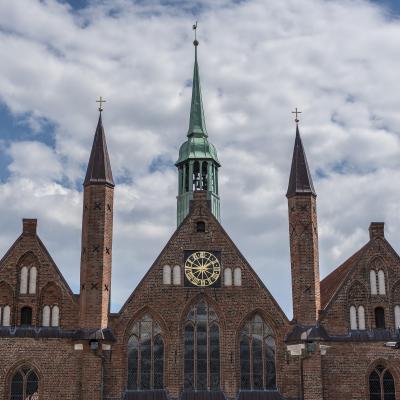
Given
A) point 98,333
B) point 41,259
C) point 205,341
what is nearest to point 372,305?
point 205,341

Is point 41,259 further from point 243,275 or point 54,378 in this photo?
point 243,275

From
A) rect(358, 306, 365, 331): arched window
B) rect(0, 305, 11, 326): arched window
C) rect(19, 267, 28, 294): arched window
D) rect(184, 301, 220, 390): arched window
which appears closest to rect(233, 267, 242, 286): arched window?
rect(184, 301, 220, 390): arched window

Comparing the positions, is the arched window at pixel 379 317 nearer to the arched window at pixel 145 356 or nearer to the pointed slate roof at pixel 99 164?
the arched window at pixel 145 356

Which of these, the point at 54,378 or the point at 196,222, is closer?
the point at 54,378

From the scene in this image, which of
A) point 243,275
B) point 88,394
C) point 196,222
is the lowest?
point 88,394

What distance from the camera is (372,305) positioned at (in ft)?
141

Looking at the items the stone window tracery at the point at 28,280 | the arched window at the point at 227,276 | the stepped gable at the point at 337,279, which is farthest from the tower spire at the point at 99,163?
the stepped gable at the point at 337,279

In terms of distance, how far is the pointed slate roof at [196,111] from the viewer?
57.6 meters

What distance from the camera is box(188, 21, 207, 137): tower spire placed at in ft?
189

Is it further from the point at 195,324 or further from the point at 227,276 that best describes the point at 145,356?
the point at 227,276

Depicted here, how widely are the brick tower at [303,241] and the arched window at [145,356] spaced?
7534 mm

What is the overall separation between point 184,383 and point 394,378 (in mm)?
10993

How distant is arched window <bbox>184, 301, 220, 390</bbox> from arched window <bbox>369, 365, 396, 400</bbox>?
806 centimetres

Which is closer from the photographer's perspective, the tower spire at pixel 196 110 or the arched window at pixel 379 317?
the arched window at pixel 379 317
